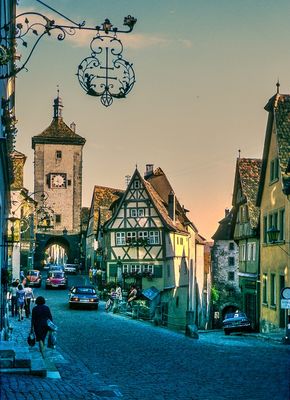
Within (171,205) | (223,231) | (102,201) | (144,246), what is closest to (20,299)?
(144,246)

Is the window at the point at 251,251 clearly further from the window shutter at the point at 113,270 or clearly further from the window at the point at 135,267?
the window shutter at the point at 113,270

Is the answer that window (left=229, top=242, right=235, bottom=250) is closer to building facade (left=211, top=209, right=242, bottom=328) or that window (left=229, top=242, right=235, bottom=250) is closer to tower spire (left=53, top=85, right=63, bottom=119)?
building facade (left=211, top=209, right=242, bottom=328)

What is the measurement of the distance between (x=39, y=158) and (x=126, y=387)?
8675 cm

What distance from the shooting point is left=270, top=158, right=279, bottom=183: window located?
34.6m

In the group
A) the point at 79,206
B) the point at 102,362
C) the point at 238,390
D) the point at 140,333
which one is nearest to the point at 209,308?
the point at 79,206

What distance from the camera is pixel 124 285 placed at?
58.5m

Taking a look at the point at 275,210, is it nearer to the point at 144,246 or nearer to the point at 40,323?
the point at 40,323

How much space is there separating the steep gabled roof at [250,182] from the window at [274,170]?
560 centimetres

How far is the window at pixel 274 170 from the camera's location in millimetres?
34625

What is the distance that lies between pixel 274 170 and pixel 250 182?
7.79m

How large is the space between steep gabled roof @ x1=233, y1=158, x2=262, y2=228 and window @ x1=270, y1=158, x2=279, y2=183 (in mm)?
5599

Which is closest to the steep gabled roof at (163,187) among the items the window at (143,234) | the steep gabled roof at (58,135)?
the window at (143,234)

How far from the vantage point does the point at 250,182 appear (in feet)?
141

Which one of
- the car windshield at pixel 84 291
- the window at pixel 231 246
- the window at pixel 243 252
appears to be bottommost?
the car windshield at pixel 84 291
